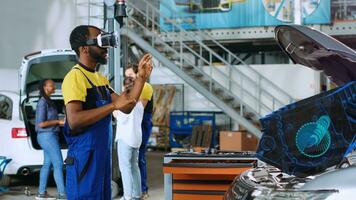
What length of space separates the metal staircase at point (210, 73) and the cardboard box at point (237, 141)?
0.65m

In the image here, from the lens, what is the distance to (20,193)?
8391 millimetres

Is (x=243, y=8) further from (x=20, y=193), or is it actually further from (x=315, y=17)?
(x=20, y=193)

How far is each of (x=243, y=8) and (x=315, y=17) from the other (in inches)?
79.6

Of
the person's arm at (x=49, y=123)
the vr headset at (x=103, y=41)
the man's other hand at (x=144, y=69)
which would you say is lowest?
the person's arm at (x=49, y=123)

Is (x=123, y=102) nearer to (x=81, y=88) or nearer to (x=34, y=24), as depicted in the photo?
(x=81, y=88)

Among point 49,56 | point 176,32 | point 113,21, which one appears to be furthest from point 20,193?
point 176,32

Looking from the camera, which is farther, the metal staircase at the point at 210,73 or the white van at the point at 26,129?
the metal staircase at the point at 210,73

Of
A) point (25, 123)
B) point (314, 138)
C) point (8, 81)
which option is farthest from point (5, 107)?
point (314, 138)

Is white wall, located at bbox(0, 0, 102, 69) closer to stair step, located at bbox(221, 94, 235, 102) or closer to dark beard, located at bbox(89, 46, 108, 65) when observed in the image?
stair step, located at bbox(221, 94, 235, 102)

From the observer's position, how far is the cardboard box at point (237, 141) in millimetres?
13320

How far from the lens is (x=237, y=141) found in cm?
1337

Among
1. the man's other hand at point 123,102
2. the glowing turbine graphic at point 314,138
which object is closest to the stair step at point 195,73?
the man's other hand at point 123,102

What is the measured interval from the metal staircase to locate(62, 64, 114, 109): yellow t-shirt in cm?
818

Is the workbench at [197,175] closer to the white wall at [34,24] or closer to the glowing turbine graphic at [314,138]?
the glowing turbine graphic at [314,138]
